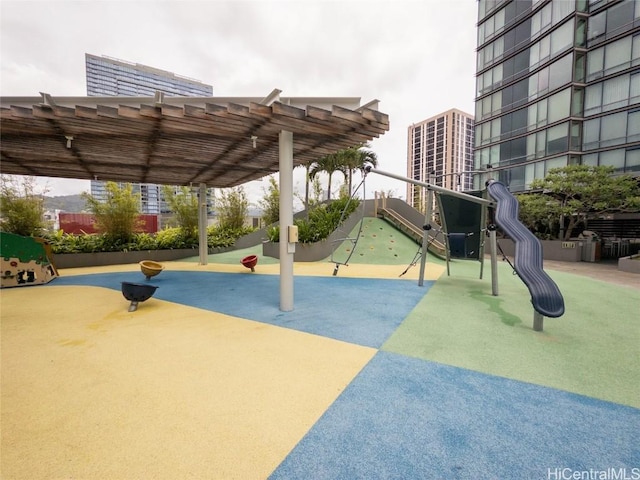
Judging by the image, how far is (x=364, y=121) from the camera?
13.9 ft

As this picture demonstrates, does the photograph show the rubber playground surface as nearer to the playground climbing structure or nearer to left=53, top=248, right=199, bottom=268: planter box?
the playground climbing structure

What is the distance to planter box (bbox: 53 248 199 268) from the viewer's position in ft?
32.0

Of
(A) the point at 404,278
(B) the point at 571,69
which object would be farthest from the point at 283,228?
(B) the point at 571,69

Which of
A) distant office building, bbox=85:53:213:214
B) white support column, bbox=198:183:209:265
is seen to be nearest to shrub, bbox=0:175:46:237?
white support column, bbox=198:183:209:265

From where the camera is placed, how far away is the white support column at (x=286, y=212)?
450 centimetres

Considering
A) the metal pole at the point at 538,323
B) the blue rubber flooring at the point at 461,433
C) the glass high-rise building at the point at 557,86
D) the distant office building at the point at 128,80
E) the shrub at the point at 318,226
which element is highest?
the distant office building at the point at 128,80

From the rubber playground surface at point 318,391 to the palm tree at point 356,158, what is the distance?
15.5 metres

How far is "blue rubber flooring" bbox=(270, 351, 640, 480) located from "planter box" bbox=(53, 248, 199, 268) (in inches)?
433

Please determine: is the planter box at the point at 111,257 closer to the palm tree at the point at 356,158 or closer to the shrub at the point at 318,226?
the shrub at the point at 318,226

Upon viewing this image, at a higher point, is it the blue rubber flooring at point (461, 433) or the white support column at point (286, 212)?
the white support column at point (286, 212)

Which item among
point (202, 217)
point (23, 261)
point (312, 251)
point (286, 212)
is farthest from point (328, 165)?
point (23, 261)

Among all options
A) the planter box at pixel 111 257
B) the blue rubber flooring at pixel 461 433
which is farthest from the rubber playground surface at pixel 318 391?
the planter box at pixel 111 257

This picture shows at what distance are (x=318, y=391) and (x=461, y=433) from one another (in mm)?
1065

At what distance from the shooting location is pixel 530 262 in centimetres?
396
